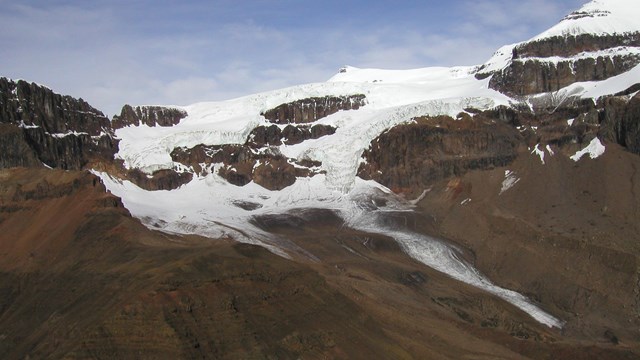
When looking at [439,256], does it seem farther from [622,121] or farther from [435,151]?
[622,121]

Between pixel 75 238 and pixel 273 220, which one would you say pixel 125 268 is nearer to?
pixel 75 238

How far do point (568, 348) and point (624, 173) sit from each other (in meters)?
75.2

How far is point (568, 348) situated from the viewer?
9375 centimetres

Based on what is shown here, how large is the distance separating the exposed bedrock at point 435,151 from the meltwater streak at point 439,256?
1704 cm

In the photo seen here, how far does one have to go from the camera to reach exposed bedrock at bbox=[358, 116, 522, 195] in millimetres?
185375

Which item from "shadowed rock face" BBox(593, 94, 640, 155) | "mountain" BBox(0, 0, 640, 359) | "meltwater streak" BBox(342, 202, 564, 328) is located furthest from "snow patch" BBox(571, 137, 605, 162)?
"meltwater streak" BBox(342, 202, 564, 328)

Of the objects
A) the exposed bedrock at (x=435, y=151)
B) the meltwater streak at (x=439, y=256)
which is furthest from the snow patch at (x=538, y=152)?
the meltwater streak at (x=439, y=256)

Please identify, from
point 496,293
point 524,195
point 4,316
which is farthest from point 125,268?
point 524,195

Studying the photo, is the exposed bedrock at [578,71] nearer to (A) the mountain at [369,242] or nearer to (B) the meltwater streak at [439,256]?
(A) the mountain at [369,242]

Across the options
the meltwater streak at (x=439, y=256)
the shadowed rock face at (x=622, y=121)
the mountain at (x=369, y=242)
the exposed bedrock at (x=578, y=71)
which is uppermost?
the exposed bedrock at (x=578, y=71)

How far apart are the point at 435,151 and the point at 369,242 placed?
1641 inches

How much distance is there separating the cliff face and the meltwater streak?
55532 millimetres

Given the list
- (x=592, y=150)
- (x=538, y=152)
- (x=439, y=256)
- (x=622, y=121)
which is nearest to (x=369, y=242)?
(x=439, y=256)

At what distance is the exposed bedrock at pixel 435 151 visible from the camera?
18538 centimetres
